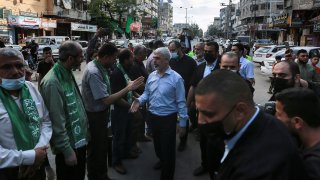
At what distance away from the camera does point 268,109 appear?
3020 millimetres

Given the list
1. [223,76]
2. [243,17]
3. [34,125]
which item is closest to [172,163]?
[34,125]

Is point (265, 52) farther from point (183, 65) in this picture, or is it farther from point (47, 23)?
point (47, 23)

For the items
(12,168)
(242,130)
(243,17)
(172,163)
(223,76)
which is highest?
(243,17)

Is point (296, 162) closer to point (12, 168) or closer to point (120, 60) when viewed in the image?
point (12, 168)

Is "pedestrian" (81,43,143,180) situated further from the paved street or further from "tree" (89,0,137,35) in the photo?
"tree" (89,0,137,35)

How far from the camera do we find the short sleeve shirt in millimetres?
4238

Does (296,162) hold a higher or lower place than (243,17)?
lower

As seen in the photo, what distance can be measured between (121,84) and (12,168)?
2796 mm

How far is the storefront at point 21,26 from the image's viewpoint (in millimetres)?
31197

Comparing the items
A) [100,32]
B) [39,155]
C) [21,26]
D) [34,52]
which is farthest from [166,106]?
[21,26]

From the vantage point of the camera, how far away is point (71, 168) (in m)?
3.64

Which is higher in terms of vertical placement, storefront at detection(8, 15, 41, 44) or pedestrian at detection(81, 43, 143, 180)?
storefront at detection(8, 15, 41, 44)

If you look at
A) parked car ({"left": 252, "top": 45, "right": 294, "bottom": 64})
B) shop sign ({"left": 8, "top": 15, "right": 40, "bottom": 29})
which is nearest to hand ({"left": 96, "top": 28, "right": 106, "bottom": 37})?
parked car ({"left": 252, "top": 45, "right": 294, "bottom": 64})

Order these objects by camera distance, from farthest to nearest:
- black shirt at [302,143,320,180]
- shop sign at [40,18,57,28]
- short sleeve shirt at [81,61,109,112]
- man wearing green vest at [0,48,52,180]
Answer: shop sign at [40,18,57,28] → short sleeve shirt at [81,61,109,112] → man wearing green vest at [0,48,52,180] → black shirt at [302,143,320,180]
